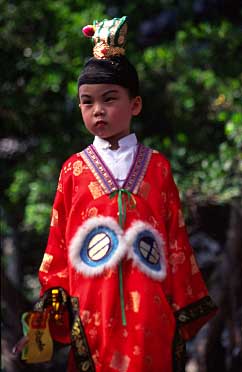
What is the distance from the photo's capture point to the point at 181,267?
405 centimetres

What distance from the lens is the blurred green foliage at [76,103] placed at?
686cm

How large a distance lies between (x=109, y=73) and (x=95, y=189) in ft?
1.86

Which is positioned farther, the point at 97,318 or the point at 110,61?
the point at 110,61

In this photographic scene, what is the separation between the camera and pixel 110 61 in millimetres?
4035

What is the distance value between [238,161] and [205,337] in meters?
1.57

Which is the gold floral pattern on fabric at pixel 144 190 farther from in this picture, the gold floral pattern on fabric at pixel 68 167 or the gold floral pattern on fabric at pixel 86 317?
the gold floral pattern on fabric at pixel 86 317

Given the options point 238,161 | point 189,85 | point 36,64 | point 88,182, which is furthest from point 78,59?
point 88,182

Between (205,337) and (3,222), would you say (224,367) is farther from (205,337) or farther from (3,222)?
(3,222)

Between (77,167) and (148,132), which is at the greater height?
(148,132)

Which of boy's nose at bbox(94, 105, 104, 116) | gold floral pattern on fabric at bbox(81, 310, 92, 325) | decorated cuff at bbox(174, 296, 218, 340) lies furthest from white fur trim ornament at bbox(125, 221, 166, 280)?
boy's nose at bbox(94, 105, 104, 116)

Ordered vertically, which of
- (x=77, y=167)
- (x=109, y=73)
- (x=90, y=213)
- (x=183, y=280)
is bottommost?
(x=183, y=280)

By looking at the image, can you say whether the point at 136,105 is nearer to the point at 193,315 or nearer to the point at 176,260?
the point at 176,260

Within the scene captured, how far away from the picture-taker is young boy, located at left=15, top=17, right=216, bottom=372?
12.6 feet

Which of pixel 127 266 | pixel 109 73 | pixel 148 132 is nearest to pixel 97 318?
pixel 127 266
